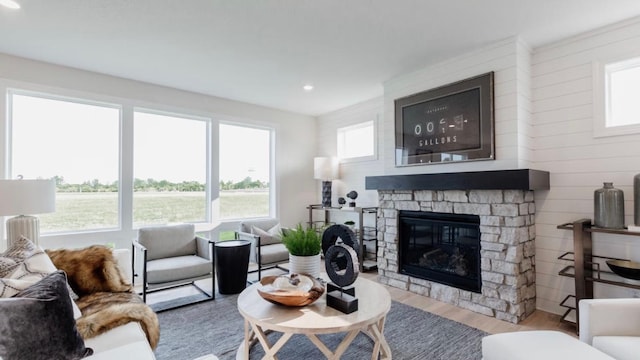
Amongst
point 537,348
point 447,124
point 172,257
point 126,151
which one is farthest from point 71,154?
point 537,348

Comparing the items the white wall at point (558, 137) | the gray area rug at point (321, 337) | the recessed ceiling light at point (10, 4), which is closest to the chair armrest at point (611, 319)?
the gray area rug at point (321, 337)

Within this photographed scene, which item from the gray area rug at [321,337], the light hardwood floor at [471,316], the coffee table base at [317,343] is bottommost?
the light hardwood floor at [471,316]

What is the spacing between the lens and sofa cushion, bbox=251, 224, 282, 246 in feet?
14.0

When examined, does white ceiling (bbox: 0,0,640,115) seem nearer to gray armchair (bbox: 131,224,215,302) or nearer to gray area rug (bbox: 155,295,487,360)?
gray armchair (bbox: 131,224,215,302)

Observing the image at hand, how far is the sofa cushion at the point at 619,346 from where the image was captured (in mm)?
1492

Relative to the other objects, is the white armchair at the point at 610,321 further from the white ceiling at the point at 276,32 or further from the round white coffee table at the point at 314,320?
the white ceiling at the point at 276,32

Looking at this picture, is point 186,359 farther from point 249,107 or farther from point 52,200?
point 249,107

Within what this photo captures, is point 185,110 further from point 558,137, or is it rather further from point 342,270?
point 558,137

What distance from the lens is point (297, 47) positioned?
305 cm

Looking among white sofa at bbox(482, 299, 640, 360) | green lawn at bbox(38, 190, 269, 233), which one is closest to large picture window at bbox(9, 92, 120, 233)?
green lawn at bbox(38, 190, 269, 233)

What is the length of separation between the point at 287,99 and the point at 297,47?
68.9 inches

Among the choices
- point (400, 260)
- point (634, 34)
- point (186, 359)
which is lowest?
point (186, 359)

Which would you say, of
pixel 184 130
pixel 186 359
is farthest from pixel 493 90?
pixel 184 130

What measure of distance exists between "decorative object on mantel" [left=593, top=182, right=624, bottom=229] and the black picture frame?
2.88 feet
